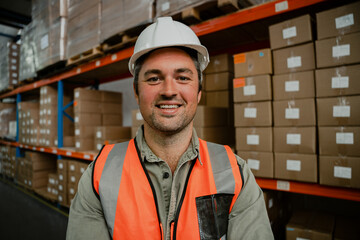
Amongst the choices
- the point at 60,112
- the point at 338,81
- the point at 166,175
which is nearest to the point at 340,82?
the point at 338,81

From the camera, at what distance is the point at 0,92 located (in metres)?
5.80

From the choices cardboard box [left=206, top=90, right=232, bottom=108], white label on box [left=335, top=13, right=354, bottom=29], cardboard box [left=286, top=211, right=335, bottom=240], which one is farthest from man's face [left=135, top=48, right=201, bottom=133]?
cardboard box [left=286, top=211, right=335, bottom=240]

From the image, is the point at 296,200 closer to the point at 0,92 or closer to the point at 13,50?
the point at 13,50

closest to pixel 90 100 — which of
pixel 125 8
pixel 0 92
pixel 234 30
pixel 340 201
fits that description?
pixel 125 8

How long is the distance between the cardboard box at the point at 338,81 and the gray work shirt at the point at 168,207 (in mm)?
868

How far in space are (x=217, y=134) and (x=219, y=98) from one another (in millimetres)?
431

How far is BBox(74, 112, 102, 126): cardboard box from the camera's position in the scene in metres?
3.26

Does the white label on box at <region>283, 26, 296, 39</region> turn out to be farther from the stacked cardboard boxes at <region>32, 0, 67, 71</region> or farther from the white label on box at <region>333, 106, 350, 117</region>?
the stacked cardboard boxes at <region>32, 0, 67, 71</region>

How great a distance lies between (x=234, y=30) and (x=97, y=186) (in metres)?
1.87

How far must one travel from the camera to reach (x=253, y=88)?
1.74 meters

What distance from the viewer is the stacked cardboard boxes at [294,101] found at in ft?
4.99

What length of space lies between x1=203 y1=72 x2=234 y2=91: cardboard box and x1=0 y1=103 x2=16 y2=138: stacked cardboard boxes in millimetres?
5599

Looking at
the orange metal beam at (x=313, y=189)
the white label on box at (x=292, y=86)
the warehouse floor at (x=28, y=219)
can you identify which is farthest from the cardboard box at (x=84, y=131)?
the white label on box at (x=292, y=86)

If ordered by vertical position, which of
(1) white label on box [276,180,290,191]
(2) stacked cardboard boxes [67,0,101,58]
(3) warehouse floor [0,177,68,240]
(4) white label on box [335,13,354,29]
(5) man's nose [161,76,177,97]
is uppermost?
(2) stacked cardboard boxes [67,0,101,58]
